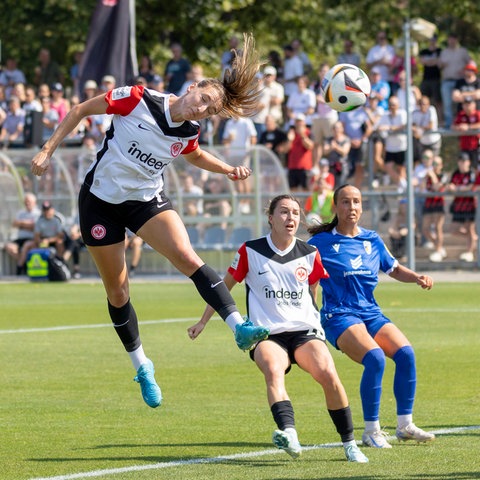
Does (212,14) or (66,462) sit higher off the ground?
(212,14)

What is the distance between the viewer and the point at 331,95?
11211mm

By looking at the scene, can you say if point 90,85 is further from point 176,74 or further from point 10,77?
point 10,77

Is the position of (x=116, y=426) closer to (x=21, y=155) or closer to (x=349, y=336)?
(x=349, y=336)

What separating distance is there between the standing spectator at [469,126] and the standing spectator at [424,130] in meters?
0.44

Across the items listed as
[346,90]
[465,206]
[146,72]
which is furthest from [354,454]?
[146,72]

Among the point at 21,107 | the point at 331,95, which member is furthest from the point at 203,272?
the point at 21,107

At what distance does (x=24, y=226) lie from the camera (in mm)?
27328

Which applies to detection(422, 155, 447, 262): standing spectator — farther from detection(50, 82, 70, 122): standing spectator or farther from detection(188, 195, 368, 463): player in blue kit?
detection(188, 195, 368, 463): player in blue kit

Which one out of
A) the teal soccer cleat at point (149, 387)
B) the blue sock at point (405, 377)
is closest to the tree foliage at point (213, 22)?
the teal soccer cleat at point (149, 387)

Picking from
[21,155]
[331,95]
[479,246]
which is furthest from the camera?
[21,155]

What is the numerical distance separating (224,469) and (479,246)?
727 inches

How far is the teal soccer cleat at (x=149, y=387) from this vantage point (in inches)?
352

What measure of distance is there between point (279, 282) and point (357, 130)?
18881 mm

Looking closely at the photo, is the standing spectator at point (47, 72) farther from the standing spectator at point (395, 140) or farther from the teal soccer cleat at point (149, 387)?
the teal soccer cleat at point (149, 387)
